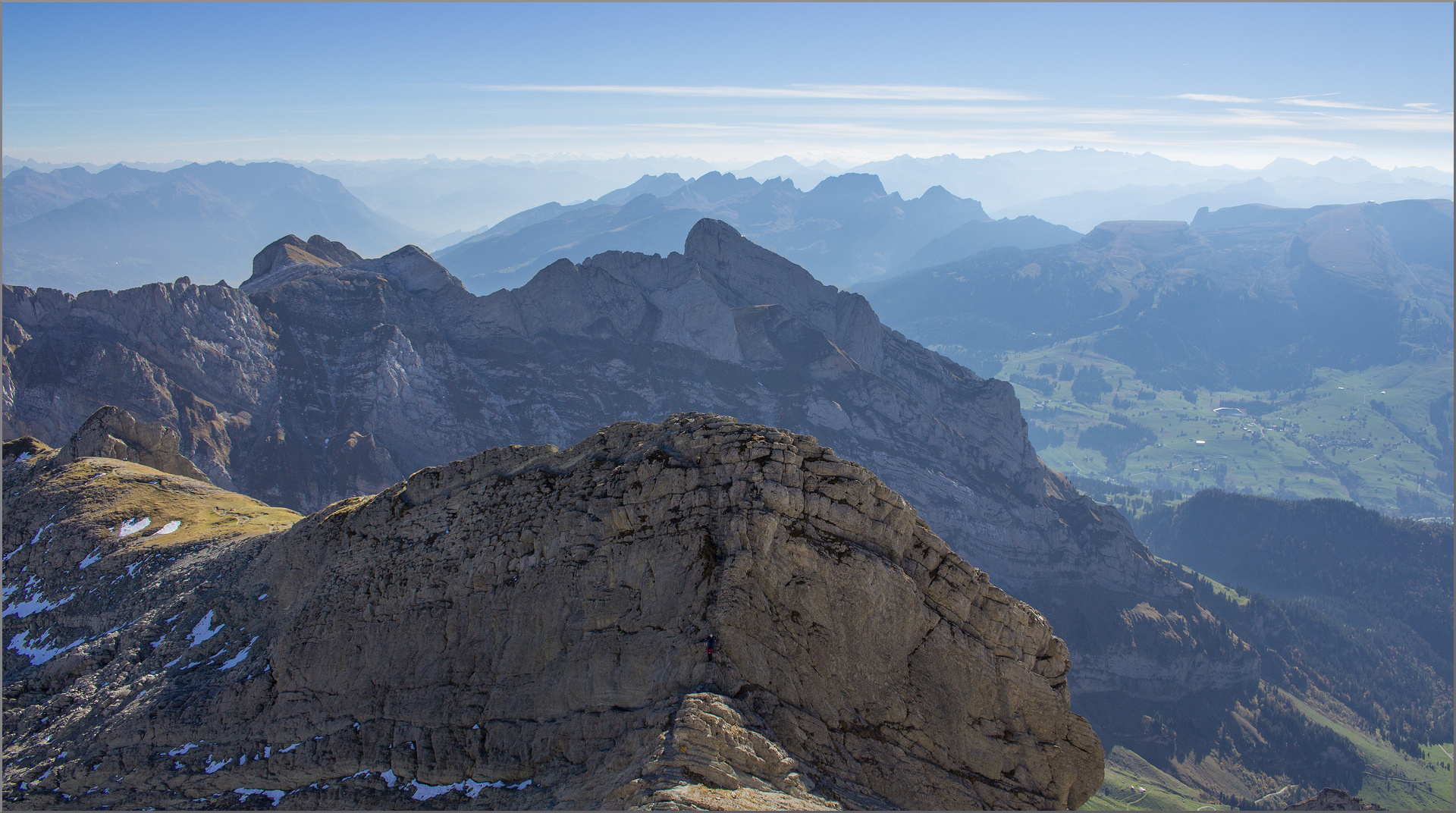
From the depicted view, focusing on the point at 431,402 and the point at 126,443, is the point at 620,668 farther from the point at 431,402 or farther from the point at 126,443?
the point at 431,402

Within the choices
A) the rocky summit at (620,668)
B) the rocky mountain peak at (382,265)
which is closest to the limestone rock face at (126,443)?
the rocky summit at (620,668)

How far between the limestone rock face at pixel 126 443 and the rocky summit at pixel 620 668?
119 ft

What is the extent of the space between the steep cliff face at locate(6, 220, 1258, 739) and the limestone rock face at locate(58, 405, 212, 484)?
214 ft

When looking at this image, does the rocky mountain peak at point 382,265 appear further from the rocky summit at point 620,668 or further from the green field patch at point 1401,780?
the green field patch at point 1401,780

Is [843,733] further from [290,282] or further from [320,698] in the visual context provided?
[290,282]

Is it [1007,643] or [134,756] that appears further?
[134,756]

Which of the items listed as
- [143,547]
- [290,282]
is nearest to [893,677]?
[143,547]

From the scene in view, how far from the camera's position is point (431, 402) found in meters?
168

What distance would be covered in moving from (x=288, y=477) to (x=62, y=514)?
9291 cm

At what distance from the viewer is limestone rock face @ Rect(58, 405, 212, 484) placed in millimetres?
65188

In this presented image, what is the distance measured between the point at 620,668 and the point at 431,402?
510 ft

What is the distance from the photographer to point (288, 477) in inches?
5546

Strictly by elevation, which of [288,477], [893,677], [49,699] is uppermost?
[893,677]

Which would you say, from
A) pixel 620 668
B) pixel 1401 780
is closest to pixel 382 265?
pixel 620 668
